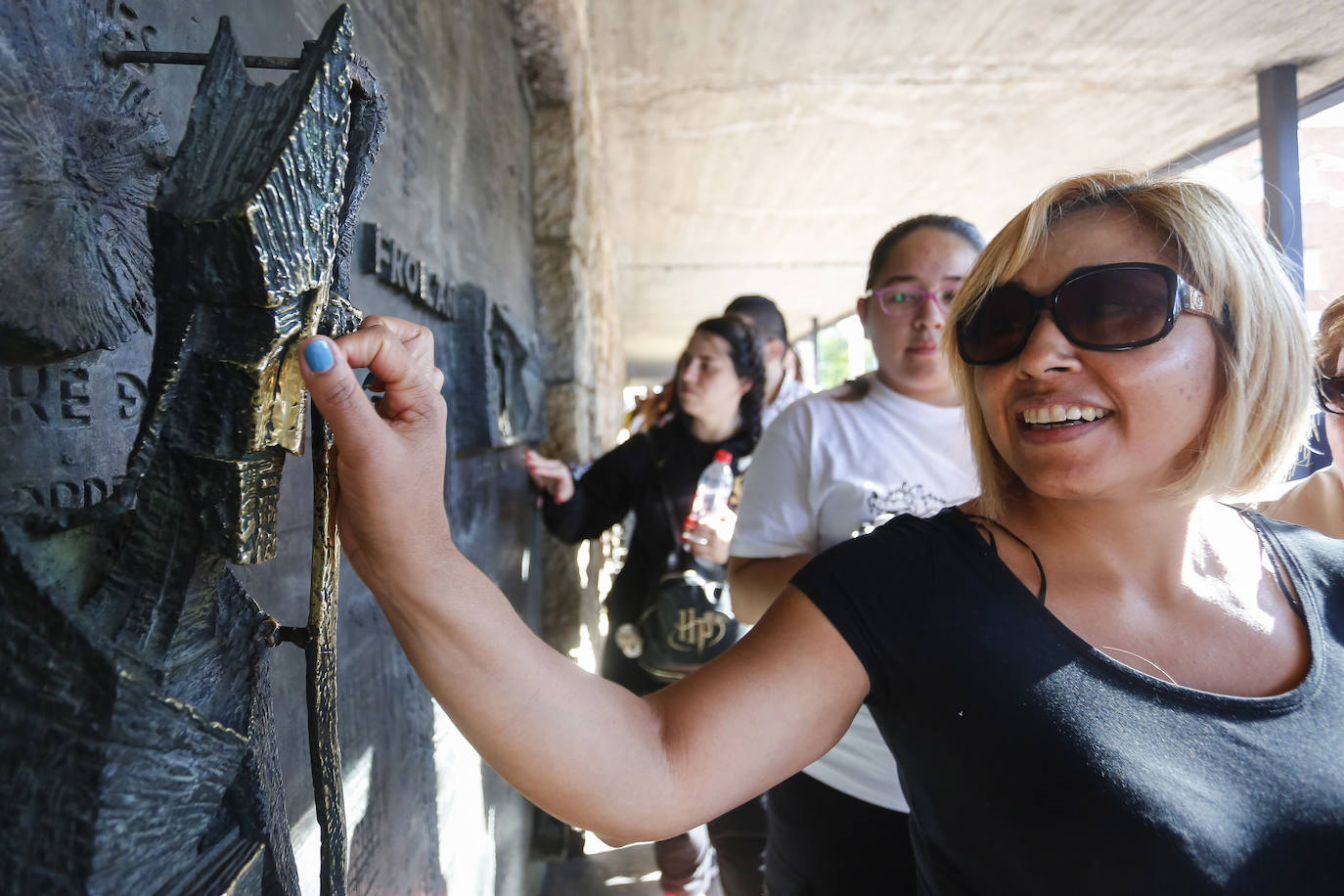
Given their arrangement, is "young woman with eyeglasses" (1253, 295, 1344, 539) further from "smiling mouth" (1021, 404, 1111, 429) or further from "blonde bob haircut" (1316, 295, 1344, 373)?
"smiling mouth" (1021, 404, 1111, 429)

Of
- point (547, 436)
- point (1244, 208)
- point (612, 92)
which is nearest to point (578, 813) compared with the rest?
point (1244, 208)

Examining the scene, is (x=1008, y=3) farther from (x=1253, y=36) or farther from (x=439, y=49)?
(x=439, y=49)

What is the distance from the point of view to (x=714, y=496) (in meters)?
2.61

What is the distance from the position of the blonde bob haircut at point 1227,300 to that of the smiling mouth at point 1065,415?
0.16 m

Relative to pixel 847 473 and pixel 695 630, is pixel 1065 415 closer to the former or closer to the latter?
pixel 847 473

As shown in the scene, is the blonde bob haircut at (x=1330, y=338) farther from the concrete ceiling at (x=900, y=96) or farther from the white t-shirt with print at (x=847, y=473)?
the concrete ceiling at (x=900, y=96)

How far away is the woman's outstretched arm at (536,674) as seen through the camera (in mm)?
646

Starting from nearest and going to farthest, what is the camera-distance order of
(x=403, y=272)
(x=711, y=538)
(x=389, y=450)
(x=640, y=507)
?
(x=389, y=450)
(x=403, y=272)
(x=711, y=538)
(x=640, y=507)

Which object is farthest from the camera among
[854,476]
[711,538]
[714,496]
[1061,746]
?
[714,496]

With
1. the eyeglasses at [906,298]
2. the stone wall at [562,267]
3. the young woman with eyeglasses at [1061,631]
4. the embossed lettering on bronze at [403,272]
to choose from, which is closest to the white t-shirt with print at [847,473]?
the eyeglasses at [906,298]

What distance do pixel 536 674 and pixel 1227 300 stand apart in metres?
1.06

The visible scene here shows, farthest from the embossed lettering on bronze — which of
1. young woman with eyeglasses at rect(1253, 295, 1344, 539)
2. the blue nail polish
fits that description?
young woman with eyeglasses at rect(1253, 295, 1344, 539)

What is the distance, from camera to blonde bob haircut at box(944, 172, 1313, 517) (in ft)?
3.70

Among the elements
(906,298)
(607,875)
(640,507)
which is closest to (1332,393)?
(906,298)
